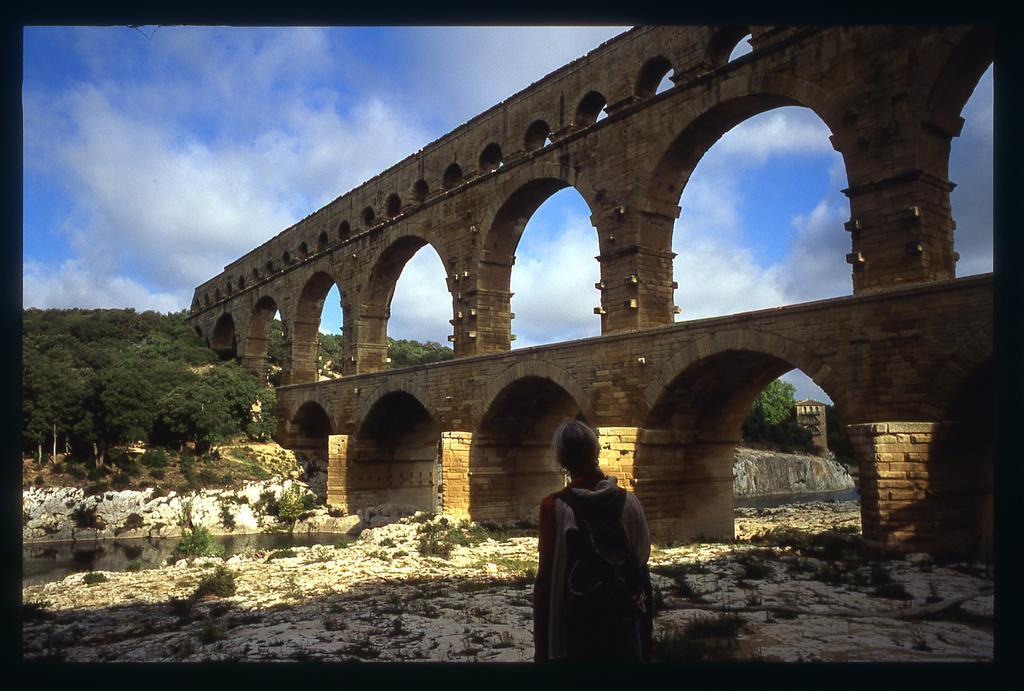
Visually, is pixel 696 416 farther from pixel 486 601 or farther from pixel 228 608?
pixel 228 608

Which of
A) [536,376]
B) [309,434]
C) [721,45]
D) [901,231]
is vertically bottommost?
[309,434]

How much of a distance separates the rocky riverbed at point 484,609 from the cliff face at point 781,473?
33.4 meters

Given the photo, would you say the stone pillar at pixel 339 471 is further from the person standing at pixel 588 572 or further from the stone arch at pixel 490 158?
the person standing at pixel 588 572

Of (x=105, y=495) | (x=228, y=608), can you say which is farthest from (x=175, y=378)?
(x=228, y=608)

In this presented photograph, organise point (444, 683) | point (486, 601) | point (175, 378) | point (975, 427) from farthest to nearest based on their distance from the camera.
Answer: point (175, 378) → point (975, 427) → point (486, 601) → point (444, 683)

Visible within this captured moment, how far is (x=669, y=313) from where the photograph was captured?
16.0 meters

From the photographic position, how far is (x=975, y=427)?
10.4 metres

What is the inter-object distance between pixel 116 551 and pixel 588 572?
66.1 feet

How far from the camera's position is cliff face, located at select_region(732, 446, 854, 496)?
1815 inches

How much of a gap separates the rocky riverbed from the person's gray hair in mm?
2978

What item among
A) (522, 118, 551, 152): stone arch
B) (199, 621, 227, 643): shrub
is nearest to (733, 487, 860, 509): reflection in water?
(522, 118, 551, 152): stone arch

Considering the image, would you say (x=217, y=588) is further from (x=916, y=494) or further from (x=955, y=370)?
(x=955, y=370)

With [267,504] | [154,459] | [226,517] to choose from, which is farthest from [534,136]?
[154,459]

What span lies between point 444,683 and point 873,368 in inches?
343
